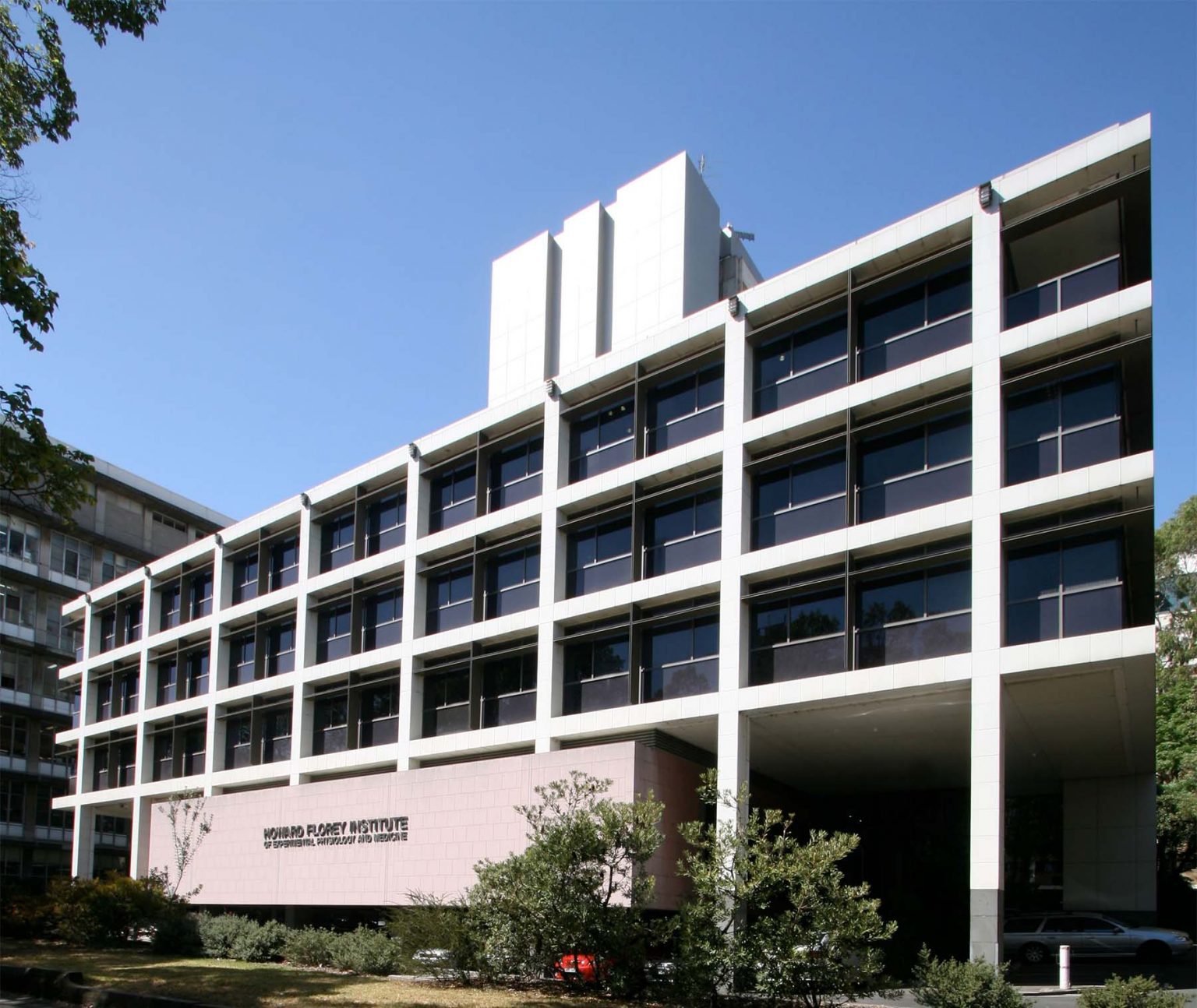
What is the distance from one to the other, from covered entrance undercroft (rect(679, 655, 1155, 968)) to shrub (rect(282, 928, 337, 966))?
10499 mm

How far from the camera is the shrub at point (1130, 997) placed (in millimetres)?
16594

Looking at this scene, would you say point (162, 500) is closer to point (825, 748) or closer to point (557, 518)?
point (557, 518)

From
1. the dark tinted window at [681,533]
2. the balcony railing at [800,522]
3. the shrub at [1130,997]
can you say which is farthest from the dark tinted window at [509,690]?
the shrub at [1130,997]

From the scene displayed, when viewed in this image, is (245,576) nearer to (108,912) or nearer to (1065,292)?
(108,912)

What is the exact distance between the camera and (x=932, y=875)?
1297 inches

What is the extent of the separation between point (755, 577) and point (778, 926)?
1013 centimetres

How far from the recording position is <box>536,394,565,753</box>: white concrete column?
3225 centimetres

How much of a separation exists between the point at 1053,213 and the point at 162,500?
2457 inches

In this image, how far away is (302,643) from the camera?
138 ft

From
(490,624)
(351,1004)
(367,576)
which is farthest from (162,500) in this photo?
(351,1004)

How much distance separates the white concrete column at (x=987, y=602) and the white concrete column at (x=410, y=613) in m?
18.6

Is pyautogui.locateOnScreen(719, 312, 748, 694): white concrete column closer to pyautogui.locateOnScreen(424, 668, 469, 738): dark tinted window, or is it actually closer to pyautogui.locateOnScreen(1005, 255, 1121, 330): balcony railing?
pyautogui.locateOnScreen(1005, 255, 1121, 330): balcony railing

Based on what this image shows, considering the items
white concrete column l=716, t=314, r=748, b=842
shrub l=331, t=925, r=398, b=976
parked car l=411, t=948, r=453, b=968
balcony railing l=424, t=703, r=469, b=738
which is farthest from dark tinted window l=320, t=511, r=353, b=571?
parked car l=411, t=948, r=453, b=968

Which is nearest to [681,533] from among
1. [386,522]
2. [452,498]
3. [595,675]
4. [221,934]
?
[595,675]
